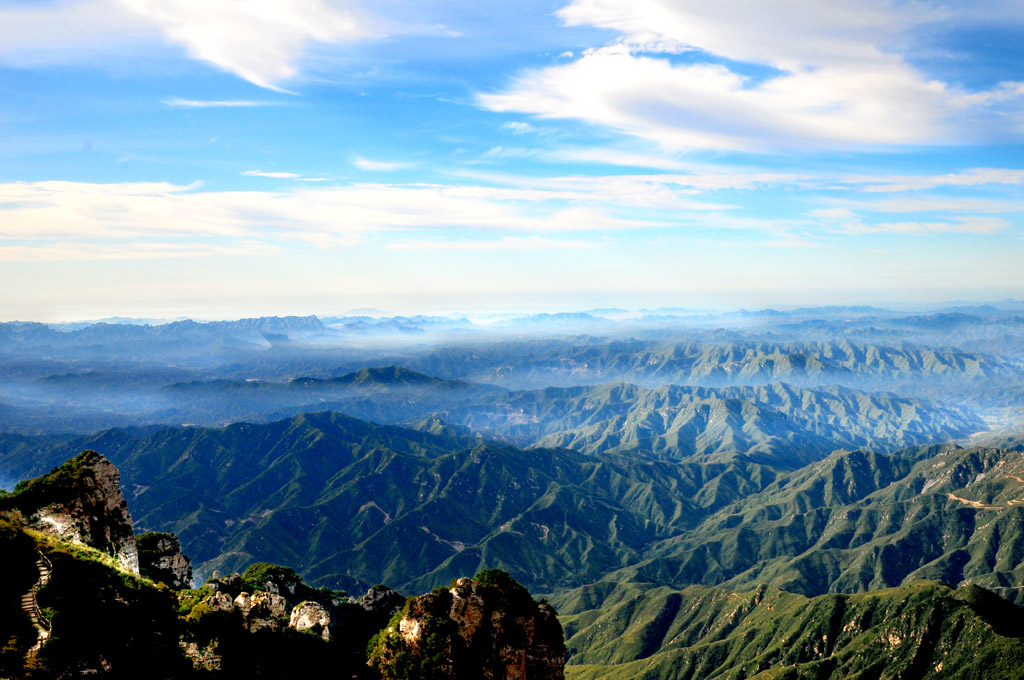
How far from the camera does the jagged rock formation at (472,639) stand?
63.2 metres

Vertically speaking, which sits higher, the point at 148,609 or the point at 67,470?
the point at 67,470

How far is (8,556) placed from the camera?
4181 cm

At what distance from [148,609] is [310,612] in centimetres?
2188

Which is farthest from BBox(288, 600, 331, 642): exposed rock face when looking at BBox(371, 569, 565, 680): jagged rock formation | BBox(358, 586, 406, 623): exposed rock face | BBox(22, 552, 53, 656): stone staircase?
BBox(22, 552, 53, 656): stone staircase

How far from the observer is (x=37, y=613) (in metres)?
40.1

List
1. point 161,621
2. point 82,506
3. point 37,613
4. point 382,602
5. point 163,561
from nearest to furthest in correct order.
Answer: point 37,613 → point 161,621 → point 82,506 → point 163,561 → point 382,602

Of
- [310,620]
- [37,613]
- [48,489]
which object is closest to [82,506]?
[48,489]

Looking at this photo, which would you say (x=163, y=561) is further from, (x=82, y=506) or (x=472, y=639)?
(x=472, y=639)

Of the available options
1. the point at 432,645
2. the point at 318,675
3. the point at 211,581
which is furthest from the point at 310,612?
the point at 211,581

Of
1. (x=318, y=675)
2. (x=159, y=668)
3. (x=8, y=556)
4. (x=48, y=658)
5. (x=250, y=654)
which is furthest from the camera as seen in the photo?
(x=318, y=675)

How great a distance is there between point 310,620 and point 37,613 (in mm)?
31364

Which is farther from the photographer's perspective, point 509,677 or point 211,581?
point 211,581

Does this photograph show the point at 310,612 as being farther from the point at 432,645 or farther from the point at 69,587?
the point at 69,587

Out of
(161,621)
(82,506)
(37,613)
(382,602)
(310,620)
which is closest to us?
(37,613)
